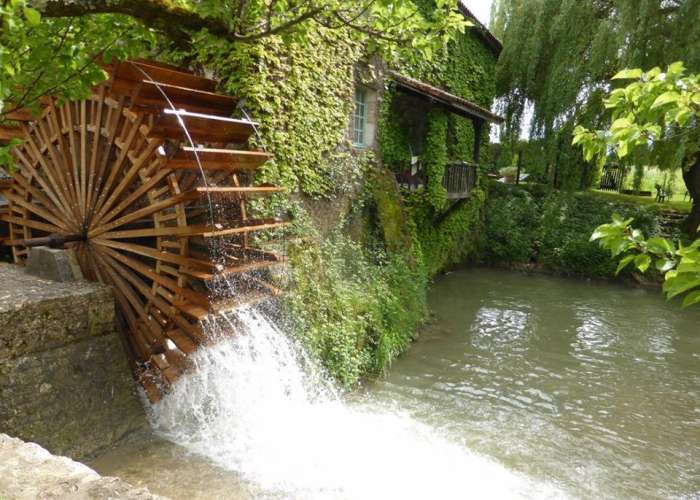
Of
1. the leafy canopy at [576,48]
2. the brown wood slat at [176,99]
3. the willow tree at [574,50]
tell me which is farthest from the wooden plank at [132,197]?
the willow tree at [574,50]

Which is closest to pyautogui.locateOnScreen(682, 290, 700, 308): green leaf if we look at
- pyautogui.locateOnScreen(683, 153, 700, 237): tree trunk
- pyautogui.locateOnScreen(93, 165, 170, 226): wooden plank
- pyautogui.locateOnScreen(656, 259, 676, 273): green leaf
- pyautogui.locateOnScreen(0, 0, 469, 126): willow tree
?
pyautogui.locateOnScreen(656, 259, 676, 273): green leaf

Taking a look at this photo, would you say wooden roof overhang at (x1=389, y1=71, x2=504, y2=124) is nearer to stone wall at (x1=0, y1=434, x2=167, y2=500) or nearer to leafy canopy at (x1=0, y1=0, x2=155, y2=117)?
leafy canopy at (x1=0, y1=0, x2=155, y2=117)

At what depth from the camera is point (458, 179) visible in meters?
11.4

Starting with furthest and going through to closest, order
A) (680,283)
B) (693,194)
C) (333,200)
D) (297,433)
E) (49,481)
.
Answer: (693,194)
(333,200)
(297,433)
(49,481)
(680,283)

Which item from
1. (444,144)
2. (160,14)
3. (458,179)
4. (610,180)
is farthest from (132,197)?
(610,180)

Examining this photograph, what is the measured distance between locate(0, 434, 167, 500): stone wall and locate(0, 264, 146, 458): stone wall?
198cm

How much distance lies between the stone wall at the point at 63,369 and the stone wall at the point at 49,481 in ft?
6.51

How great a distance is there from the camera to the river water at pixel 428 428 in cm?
414

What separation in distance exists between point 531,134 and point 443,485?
40.1 feet

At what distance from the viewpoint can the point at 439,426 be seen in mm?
5219

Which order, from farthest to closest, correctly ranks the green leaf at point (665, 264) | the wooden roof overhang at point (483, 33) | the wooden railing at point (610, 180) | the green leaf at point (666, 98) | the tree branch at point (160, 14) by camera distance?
the wooden railing at point (610, 180)
the wooden roof overhang at point (483, 33)
the tree branch at point (160, 14)
the green leaf at point (665, 264)
the green leaf at point (666, 98)

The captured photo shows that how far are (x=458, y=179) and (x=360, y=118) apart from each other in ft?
12.6

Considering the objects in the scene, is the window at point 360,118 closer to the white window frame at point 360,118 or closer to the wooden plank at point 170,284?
the white window frame at point 360,118

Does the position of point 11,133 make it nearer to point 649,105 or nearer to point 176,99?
point 176,99
